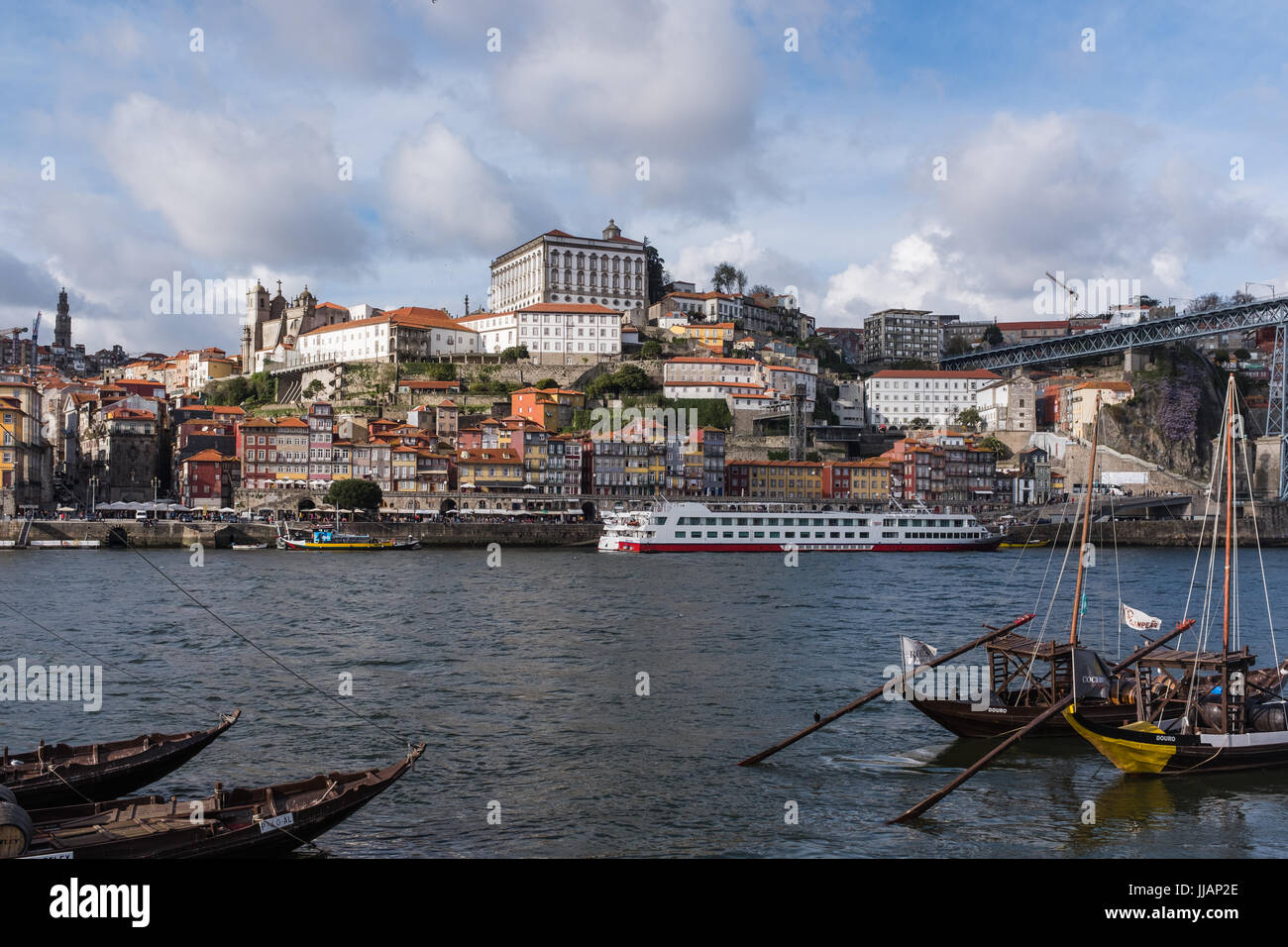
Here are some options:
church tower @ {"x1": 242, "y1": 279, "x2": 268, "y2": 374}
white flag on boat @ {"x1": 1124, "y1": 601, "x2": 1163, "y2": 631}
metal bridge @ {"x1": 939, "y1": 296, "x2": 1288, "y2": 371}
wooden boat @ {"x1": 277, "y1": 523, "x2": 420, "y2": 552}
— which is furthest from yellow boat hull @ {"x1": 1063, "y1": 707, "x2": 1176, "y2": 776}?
church tower @ {"x1": 242, "y1": 279, "x2": 268, "y2": 374}

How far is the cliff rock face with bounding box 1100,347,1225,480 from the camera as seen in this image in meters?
77.2

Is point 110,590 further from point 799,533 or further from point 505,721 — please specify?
point 799,533

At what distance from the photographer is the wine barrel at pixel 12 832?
7.38m

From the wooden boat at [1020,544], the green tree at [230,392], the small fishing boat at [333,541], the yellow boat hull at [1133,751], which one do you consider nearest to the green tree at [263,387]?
the green tree at [230,392]

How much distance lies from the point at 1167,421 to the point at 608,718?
7461 cm

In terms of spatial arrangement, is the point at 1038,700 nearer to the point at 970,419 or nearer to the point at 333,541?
the point at 333,541

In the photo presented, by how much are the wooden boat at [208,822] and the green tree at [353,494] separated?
49957 mm

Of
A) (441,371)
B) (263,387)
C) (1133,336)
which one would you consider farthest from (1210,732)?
(263,387)

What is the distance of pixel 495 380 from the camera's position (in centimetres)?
7944

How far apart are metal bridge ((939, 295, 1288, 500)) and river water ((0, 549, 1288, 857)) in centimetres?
4981

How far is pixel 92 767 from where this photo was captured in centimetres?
1078

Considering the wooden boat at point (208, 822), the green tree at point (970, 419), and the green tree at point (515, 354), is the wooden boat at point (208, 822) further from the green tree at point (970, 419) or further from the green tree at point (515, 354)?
the green tree at point (970, 419)

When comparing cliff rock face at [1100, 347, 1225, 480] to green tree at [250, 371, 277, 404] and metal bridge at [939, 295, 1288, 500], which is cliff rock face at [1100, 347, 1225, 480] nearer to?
metal bridge at [939, 295, 1288, 500]

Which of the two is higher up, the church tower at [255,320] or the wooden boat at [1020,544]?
the church tower at [255,320]
